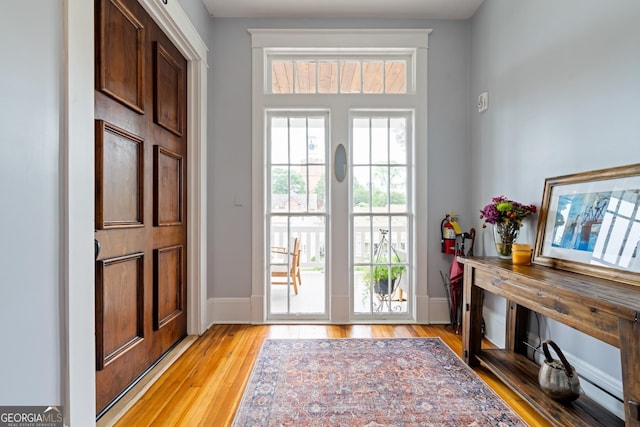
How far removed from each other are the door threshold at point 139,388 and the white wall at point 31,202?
44cm

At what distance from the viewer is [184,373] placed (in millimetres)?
2062

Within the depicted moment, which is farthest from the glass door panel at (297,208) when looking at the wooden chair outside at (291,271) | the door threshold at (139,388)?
the door threshold at (139,388)

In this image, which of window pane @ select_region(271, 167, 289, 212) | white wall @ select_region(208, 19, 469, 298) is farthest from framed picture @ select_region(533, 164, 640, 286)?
window pane @ select_region(271, 167, 289, 212)

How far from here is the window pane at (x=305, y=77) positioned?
9.90ft

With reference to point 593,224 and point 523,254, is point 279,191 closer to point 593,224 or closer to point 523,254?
point 523,254

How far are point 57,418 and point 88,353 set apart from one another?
9.3 inches

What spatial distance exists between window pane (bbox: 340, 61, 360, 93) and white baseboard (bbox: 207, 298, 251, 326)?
85.9 inches

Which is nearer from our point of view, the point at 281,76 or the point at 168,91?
the point at 168,91

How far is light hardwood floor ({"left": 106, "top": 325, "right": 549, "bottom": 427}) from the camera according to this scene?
1629 mm

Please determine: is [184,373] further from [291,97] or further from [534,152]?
[534,152]

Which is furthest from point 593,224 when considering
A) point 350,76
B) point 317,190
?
point 350,76

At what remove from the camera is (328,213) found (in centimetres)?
303

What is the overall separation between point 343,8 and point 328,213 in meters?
1.81

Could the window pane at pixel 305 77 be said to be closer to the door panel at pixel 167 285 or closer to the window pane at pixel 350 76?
the window pane at pixel 350 76
